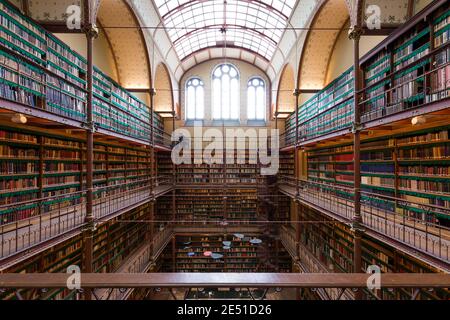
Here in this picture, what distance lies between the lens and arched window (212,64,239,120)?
16.3 meters

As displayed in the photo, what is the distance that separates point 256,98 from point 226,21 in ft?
15.2

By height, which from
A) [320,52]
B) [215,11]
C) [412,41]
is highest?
[215,11]

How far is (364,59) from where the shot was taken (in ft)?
22.7

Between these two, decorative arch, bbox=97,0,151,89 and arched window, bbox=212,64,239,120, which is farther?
arched window, bbox=212,64,239,120

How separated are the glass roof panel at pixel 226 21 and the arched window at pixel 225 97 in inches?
77.7

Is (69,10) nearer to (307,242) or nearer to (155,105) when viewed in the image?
(155,105)

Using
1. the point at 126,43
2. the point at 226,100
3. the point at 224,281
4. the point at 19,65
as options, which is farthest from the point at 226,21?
the point at 224,281

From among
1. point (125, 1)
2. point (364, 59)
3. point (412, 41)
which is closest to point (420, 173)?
point (412, 41)

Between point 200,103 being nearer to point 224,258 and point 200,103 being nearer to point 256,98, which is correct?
point 256,98

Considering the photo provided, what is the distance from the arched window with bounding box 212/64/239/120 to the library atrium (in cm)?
9

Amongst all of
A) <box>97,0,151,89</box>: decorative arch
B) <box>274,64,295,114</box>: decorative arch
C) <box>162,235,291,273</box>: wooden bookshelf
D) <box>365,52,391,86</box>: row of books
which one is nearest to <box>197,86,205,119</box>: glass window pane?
<box>274,64,295,114</box>: decorative arch

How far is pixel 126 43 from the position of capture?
9.70m

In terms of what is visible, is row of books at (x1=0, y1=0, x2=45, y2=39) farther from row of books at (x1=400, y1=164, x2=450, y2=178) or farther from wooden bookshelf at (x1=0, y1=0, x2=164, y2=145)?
row of books at (x1=400, y1=164, x2=450, y2=178)

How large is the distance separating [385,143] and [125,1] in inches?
323
